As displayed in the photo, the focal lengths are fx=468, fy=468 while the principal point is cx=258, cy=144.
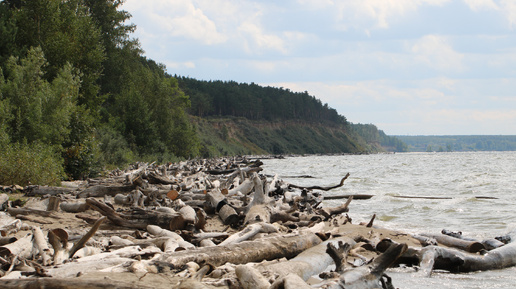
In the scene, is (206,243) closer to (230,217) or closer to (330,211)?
(230,217)

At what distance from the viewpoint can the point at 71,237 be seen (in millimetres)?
5980

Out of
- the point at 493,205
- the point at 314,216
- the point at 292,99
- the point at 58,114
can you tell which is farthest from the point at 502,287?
the point at 292,99

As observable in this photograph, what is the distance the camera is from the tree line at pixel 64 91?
51.8ft

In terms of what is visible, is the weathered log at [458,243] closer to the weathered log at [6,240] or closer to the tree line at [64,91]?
the weathered log at [6,240]

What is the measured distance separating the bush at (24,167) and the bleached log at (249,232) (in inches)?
326

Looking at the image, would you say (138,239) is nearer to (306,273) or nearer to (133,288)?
(306,273)

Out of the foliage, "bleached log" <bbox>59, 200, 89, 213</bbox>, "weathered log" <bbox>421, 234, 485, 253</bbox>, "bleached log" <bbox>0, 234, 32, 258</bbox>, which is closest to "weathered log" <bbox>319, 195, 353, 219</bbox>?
"weathered log" <bbox>421, 234, 485, 253</bbox>

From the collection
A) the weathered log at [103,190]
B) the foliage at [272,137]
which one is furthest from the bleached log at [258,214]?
the foliage at [272,137]

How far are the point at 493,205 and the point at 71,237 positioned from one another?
541 inches

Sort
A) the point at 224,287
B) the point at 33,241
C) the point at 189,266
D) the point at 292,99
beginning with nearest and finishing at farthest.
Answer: the point at 224,287 < the point at 189,266 < the point at 33,241 < the point at 292,99

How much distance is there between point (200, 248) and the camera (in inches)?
212

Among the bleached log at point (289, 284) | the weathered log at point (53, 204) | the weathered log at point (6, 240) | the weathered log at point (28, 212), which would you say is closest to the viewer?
the bleached log at point (289, 284)

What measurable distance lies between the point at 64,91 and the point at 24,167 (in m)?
5.96

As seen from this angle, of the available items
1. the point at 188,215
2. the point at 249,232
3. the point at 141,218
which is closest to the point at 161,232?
the point at 141,218
